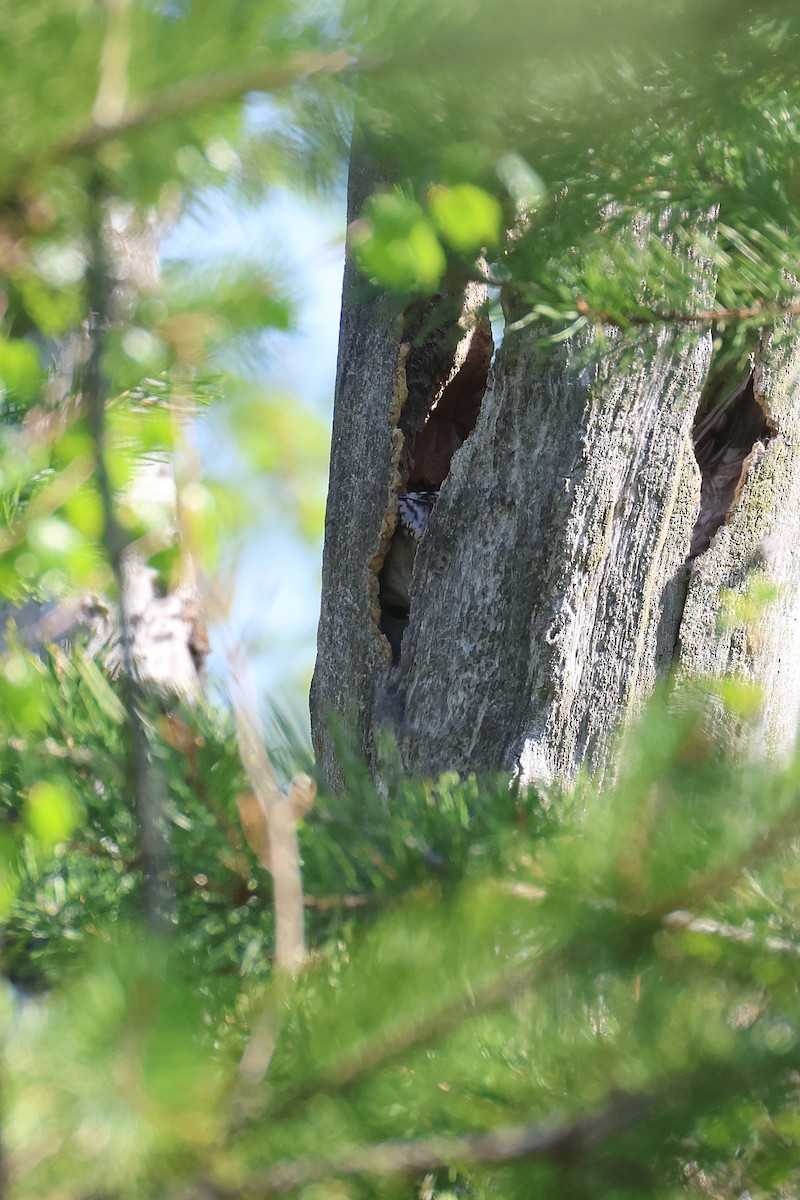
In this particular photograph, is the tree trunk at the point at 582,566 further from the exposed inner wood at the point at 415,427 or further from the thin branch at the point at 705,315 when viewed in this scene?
the exposed inner wood at the point at 415,427

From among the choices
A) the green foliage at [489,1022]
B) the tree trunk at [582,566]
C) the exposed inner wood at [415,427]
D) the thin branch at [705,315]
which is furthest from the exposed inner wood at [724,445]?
the green foliage at [489,1022]

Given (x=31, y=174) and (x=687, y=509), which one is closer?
(x=31, y=174)

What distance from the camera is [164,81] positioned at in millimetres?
583

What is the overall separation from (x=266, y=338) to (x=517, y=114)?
473 millimetres

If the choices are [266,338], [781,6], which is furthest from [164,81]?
[266,338]

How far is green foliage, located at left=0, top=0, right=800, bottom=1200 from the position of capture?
1.85ft

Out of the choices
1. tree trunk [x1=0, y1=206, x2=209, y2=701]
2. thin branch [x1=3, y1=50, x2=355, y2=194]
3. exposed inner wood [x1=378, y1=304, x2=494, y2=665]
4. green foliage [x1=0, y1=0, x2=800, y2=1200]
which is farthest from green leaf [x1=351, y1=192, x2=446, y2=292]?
tree trunk [x1=0, y1=206, x2=209, y2=701]

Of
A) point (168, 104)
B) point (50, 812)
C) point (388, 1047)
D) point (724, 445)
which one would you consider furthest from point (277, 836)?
Answer: point (724, 445)

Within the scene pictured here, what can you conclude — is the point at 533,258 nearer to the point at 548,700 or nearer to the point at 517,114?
the point at 517,114

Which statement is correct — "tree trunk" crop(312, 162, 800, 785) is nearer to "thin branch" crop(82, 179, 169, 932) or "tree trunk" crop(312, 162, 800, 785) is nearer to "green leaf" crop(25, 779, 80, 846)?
"green leaf" crop(25, 779, 80, 846)

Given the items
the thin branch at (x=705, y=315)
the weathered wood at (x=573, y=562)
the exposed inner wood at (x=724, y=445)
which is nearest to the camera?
the thin branch at (x=705, y=315)

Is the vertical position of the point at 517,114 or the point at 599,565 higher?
the point at 517,114

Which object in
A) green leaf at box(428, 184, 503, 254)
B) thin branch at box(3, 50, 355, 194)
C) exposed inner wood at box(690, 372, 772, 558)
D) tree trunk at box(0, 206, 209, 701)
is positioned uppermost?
green leaf at box(428, 184, 503, 254)

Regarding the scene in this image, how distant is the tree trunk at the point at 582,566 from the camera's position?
147 centimetres
